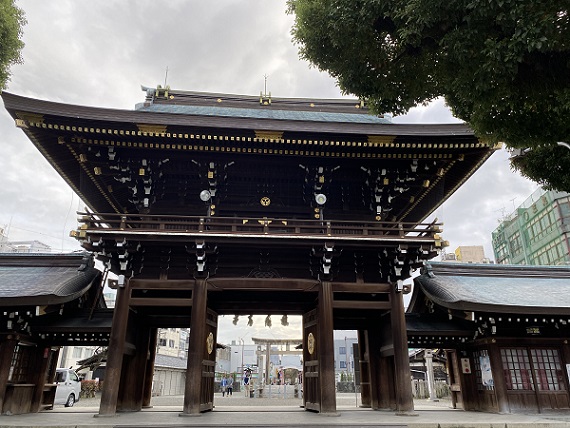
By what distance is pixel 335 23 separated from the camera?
22.7 feet

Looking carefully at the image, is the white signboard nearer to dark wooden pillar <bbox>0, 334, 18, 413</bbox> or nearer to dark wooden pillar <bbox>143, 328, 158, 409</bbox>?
dark wooden pillar <bbox>143, 328, 158, 409</bbox>

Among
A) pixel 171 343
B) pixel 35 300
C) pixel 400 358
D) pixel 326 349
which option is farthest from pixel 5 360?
pixel 171 343

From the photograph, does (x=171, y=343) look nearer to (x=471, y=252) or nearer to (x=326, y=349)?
(x=471, y=252)

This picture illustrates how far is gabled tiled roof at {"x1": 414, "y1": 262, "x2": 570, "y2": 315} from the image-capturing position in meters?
12.3

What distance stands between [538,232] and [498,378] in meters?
45.9

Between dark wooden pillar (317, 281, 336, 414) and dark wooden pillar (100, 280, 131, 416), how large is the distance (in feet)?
20.0

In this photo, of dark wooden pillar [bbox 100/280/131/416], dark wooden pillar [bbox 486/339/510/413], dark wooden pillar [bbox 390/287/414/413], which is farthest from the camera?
dark wooden pillar [bbox 486/339/510/413]

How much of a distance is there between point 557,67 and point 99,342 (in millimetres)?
15080

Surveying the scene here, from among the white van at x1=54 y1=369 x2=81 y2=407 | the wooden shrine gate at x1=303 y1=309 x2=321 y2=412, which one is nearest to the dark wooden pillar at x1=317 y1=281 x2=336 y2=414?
the wooden shrine gate at x1=303 y1=309 x2=321 y2=412

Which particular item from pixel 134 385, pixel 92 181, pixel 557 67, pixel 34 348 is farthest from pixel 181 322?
pixel 557 67

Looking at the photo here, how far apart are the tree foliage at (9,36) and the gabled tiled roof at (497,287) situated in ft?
47.1

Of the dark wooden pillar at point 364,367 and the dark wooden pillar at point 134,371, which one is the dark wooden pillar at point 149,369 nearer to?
the dark wooden pillar at point 134,371

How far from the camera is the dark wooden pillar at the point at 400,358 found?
38.2 ft

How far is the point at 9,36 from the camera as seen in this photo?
29.6 ft
